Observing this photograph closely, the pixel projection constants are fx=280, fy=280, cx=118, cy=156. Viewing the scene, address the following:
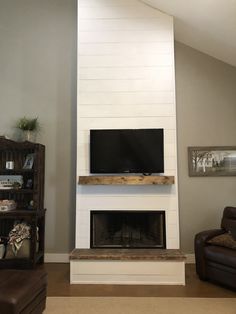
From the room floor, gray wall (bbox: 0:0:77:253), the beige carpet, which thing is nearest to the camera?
the beige carpet

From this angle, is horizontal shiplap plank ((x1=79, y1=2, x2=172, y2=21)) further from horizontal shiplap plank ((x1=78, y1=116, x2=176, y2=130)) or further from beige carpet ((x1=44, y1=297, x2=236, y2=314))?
beige carpet ((x1=44, y1=297, x2=236, y2=314))

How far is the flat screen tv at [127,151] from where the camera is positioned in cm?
391

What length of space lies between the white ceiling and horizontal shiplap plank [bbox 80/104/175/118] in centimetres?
124

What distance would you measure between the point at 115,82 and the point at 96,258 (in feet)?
8.08

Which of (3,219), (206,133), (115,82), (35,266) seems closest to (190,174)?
(206,133)

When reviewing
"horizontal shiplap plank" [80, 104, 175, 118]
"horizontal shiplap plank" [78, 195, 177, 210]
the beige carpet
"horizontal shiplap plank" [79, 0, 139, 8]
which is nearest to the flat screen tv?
"horizontal shiplap plank" [80, 104, 175, 118]

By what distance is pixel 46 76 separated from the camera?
4.68m

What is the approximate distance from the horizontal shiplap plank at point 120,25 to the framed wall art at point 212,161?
1973 mm

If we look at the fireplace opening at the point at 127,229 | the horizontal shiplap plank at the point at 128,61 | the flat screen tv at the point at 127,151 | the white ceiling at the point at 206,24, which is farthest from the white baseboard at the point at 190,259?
the white ceiling at the point at 206,24

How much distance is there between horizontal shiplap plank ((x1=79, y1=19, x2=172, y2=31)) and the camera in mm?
4137

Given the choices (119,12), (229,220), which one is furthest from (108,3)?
(229,220)

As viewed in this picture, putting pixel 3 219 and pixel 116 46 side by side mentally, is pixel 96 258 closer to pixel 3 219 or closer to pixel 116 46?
pixel 3 219

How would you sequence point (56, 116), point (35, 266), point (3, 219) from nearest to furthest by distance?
point (35, 266), point (3, 219), point (56, 116)

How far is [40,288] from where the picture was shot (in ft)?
8.50
